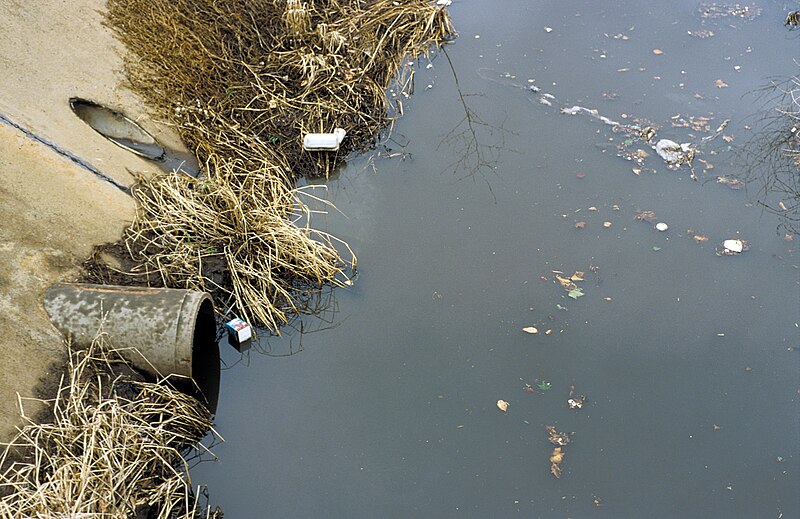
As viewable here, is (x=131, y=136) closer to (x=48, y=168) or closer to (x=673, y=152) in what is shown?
(x=48, y=168)

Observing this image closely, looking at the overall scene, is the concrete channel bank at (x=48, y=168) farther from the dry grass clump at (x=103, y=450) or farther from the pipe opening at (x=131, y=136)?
the dry grass clump at (x=103, y=450)

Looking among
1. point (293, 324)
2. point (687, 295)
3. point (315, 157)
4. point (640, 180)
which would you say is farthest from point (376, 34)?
point (687, 295)

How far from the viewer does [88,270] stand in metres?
4.36

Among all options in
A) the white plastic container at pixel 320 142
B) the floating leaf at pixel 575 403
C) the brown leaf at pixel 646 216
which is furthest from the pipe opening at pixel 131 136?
the brown leaf at pixel 646 216

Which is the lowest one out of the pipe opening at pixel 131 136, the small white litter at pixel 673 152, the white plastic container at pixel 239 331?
the white plastic container at pixel 239 331

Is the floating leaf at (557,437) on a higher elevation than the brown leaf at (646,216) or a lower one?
lower

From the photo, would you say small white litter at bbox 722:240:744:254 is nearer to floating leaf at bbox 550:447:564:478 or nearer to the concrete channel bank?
floating leaf at bbox 550:447:564:478

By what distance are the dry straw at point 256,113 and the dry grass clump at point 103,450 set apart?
0.89m

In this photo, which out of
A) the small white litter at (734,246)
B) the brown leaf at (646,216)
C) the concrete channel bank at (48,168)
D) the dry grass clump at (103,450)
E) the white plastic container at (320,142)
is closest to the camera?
the dry grass clump at (103,450)

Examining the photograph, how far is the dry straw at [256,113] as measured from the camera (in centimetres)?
486

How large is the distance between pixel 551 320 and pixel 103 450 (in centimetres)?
291

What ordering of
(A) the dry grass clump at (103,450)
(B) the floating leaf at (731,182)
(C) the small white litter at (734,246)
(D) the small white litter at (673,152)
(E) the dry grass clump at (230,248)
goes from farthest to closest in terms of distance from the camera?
(D) the small white litter at (673,152) < (B) the floating leaf at (731,182) < (C) the small white litter at (734,246) < (E) the dry grass clump at (230,248) < (A) the dry grass clump at (103,450)

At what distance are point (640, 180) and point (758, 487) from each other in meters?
2.69

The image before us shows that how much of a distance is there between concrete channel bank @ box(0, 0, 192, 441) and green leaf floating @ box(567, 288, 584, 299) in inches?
127
